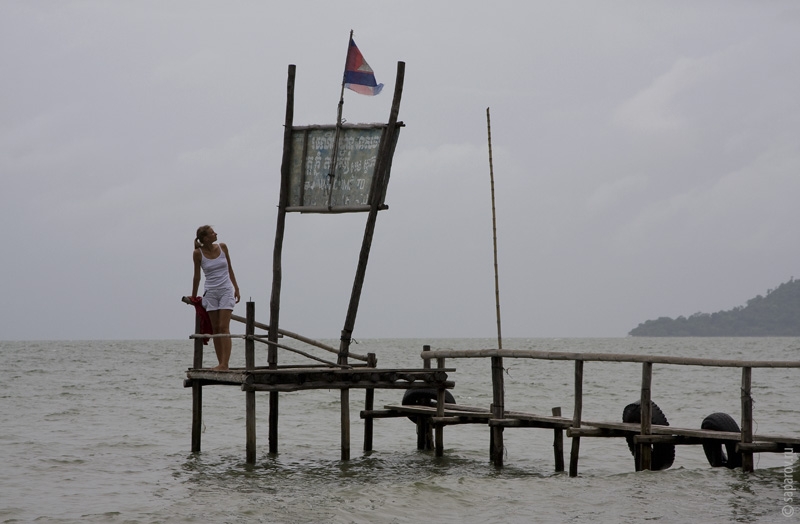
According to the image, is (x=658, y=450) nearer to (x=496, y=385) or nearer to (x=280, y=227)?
(x=496, y=385)

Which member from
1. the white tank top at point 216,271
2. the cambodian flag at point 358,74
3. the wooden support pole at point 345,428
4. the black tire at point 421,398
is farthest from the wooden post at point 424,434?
the cambodian flag at point 358,74

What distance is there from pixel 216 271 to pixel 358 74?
2.95m

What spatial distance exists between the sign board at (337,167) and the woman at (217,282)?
1082mm

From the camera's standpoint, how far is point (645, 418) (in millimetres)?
11203

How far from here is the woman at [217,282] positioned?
38.7 ft

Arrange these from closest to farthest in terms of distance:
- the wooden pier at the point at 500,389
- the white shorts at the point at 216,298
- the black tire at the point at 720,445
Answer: the wooden pier at the point at 500,389, the black tire at the point at 720,445, the white shorts at the point at 216,298

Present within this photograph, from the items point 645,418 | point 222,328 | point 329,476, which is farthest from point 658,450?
point 222,328

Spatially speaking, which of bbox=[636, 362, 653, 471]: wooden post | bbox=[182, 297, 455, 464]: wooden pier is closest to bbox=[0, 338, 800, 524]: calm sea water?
bbox=[636, 362, 653, 471]: wooden post

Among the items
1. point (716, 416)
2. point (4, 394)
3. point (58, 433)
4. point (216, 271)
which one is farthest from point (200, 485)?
point (4, 394)

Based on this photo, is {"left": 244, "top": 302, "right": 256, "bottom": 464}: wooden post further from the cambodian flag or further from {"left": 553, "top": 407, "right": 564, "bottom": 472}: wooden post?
{"left": 553, "top": 407, "right": 564, "bottom": 472}: wooden post

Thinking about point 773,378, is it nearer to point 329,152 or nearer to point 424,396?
point 424,396

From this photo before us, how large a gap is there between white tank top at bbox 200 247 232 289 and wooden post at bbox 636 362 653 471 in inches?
202

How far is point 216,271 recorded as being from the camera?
38.9 ft

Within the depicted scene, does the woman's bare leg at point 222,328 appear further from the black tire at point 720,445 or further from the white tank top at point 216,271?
the black tire at point 720,445
